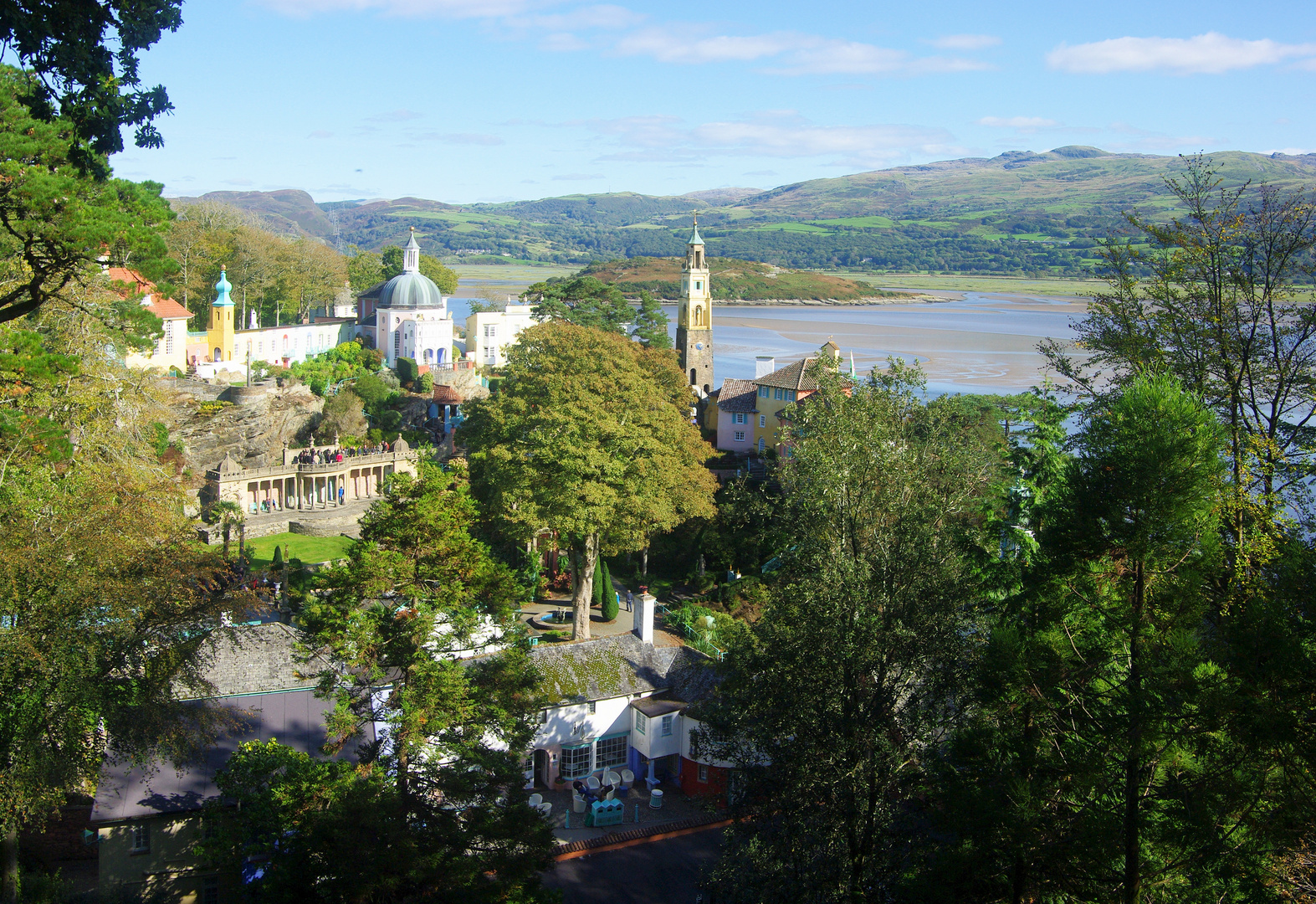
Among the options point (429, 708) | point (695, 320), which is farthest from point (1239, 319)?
point (695, 320)

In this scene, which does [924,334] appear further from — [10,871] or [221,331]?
[10,871]

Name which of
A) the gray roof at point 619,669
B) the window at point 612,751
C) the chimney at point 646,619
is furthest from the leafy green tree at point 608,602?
the window at point 612,751

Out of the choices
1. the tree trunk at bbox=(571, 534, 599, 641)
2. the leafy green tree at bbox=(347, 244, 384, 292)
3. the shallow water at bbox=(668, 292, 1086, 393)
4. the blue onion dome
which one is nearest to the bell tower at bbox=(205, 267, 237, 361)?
the blue onion dome

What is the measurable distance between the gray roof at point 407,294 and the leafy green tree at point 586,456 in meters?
30.4

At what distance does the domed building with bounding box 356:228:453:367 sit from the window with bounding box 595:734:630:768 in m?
44.4

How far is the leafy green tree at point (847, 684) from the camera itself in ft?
48.7

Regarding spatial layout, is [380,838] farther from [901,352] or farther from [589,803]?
[901,352]

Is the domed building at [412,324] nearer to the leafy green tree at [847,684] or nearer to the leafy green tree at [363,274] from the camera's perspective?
the leafy green tree at [363,274]

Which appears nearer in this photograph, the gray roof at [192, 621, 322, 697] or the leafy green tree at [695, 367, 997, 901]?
the leafy green tree at [695, 367, 997, 901]

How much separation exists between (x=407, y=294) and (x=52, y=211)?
56953 millimetres

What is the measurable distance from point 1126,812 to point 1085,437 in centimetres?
488

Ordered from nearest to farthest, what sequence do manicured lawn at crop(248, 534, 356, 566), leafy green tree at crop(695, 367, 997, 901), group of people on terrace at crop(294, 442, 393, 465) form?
leafy green tree at crop(695, 367, 997, 901)
manicured lawn at crop(248, 534, 356, 566)
group of people on terrace at crop(294, 442, 393, 465)

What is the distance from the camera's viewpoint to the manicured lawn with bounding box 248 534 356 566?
39.8 metres

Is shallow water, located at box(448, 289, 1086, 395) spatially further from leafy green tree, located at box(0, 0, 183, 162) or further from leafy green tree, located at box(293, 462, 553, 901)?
leafy green tree, located at box(0, 0, 183, 162)
